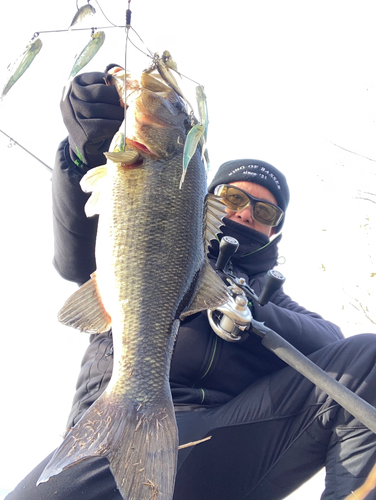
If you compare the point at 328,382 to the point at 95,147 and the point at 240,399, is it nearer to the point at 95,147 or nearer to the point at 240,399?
the point at 240,399

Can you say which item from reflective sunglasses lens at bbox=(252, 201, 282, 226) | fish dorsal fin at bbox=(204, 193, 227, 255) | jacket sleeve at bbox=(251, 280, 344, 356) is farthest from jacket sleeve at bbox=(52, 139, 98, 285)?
reflective sunglasses lens at bbox=(252, 201, 282, 226)

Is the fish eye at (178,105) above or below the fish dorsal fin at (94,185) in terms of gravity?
above

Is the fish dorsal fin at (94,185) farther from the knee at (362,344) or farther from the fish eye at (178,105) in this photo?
the knee at (362,344)

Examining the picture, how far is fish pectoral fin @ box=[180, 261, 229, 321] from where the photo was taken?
1676 millimetres

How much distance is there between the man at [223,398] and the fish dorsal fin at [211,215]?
58 centimetres

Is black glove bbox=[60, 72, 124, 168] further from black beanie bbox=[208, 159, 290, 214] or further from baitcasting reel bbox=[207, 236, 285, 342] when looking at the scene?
black beanie bbox=[208, 159, 290, 214]

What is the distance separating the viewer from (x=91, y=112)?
190cm

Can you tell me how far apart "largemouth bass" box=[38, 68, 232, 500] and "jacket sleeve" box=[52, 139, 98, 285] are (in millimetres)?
454

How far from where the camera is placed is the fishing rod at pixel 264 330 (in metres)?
1.97

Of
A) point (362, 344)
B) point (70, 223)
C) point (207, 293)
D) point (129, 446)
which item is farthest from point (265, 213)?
point (129, 446)

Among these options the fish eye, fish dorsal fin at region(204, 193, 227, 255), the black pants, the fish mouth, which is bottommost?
the black pants

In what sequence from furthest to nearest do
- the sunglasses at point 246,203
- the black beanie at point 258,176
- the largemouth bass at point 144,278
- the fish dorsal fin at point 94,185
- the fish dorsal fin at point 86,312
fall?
the black beanie at point 258,176
the sunglasses at point 246,203
the fish dorsal fin at point 94,185
the fish dorsal fin at point 86,312
the largemouth bass at point 144,278

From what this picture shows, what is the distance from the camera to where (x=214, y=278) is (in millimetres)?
1739

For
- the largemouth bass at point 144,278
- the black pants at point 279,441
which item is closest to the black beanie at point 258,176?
the black pants at point 279,441
